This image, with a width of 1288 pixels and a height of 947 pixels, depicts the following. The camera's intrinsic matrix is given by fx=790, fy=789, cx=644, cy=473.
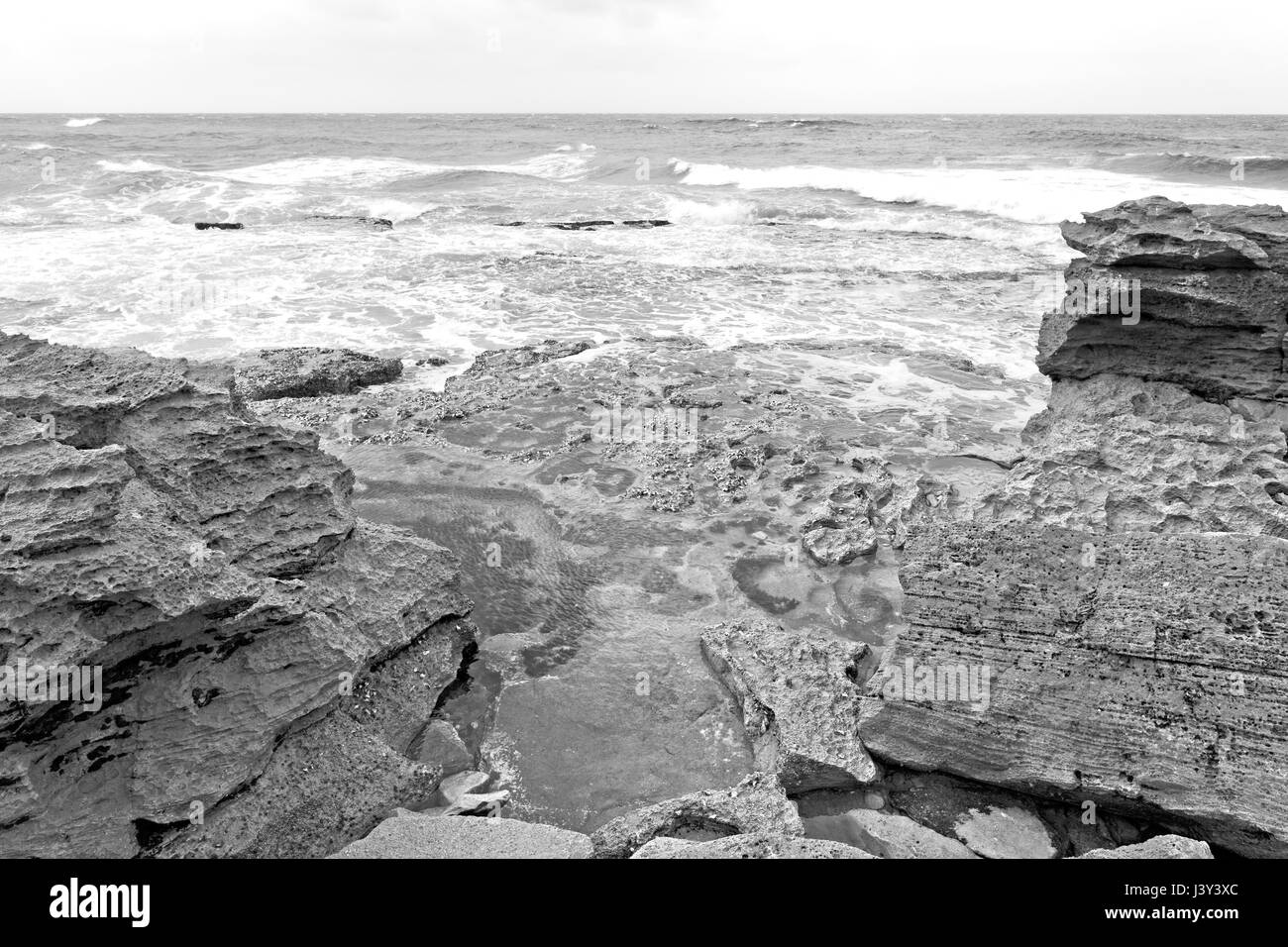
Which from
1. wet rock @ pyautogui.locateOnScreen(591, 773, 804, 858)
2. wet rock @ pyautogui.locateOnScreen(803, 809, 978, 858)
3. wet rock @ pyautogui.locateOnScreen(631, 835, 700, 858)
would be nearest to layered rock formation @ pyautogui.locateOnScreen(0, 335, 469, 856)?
wet rock @ pyautogui.locateOnScreen(591, 773, 804, 858)

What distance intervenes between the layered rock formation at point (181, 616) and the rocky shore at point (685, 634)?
0.6 inches

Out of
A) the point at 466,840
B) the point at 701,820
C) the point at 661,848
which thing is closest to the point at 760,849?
the point at 661,848

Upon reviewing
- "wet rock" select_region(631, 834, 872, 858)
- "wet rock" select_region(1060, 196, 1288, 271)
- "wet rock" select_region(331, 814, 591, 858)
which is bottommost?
"wet rock" select_region(331, 814, 591, 858)

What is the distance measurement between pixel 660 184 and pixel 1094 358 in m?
27.4

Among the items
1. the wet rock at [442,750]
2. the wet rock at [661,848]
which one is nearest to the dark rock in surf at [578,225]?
the wet rock at [442,750]

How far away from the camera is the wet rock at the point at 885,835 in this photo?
128 inches

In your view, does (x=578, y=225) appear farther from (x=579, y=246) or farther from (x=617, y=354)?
(x=617, y=354)

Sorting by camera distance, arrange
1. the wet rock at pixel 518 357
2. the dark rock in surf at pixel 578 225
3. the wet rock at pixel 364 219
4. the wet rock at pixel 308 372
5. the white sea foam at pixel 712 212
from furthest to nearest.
Result: the white sea foam at pixel 712 212 < the wet rock at pixel 364 219 < the dark rock in surf at pixel 578 225 < the wet rock at pixel 518 357 < the wet rock at pixel 308 372

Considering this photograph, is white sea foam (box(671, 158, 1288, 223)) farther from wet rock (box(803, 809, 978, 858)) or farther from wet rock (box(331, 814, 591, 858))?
wet rock (box(331, 814, 591, 858))

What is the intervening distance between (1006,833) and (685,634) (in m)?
2.09

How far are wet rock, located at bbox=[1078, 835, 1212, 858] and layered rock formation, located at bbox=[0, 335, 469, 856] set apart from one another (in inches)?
107

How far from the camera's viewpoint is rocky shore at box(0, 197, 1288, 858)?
3086 mm

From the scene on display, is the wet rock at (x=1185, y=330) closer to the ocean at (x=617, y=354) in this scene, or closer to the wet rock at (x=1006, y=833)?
the ocean at (x=617, y=354)

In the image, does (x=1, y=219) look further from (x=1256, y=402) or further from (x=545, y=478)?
(x=1256, y=402)
